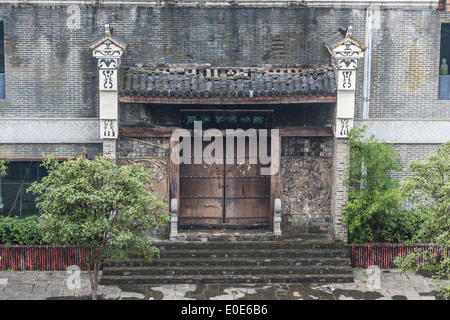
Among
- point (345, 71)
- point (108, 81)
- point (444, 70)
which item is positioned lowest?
point (108, 81)

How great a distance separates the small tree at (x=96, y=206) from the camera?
50.0 feet

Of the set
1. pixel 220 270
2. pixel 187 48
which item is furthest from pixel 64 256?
pixel 187 48

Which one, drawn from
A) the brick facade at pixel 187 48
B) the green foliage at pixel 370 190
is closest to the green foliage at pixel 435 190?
the green foliage at pixel 370 190

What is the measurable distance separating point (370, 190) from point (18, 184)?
9415 mm

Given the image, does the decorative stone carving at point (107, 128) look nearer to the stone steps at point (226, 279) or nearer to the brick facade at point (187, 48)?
the brick facade at point (187, 48)

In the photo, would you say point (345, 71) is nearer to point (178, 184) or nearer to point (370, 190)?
point (370, 190)

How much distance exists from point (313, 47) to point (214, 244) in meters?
5.79

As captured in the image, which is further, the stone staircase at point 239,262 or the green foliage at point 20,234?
the green foliage at point 20,234

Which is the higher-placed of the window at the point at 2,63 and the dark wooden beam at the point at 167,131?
the window at the point at 2,63

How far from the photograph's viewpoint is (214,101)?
18375 mm

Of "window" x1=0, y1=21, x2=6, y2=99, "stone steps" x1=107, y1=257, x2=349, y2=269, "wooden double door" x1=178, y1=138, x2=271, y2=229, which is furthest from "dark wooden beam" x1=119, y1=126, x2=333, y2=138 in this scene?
"window" x1=0, y1=21, x2=6, y2=99

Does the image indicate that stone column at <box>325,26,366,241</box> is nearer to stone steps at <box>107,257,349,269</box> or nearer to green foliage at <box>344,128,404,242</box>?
green foliage at <box>344,128,404,242</box>

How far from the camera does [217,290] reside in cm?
1758

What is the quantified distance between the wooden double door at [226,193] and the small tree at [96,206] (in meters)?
3.80
